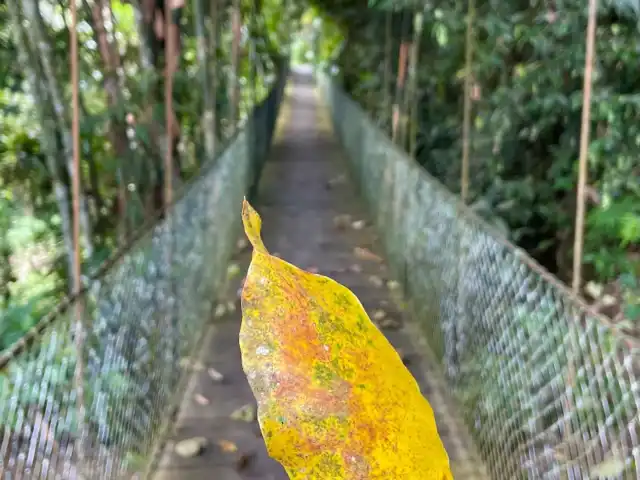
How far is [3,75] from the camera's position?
3.27 m

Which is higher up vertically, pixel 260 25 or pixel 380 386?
pixel 260 25

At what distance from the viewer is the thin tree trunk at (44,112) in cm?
307

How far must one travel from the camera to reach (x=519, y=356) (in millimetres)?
2479

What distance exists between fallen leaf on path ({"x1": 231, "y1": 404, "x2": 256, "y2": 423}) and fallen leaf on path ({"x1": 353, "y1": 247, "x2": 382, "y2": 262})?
8.99ft

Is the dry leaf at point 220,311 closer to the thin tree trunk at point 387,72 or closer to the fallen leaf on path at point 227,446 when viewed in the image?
the fallen leaf on path at point 227,446

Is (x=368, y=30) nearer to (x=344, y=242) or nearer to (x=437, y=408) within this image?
(x=344, y=242)

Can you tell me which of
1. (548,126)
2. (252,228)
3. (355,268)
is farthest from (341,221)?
(252,228)

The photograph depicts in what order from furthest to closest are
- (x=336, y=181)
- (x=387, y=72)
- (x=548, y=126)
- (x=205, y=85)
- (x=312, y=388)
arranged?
(x=336, y=181), (x=387, y=72), (x=205, y=85), (x=548, y=126), (x=312, y=388)

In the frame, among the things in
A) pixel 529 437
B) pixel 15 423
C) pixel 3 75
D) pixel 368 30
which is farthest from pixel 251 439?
pixel 368 30

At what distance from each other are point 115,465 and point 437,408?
5.35 ft

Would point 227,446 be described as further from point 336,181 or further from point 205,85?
point 336,181

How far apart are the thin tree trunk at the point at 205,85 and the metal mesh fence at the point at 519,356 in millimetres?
1894

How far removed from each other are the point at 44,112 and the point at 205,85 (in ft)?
6.41

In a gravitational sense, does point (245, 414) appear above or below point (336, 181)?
below
